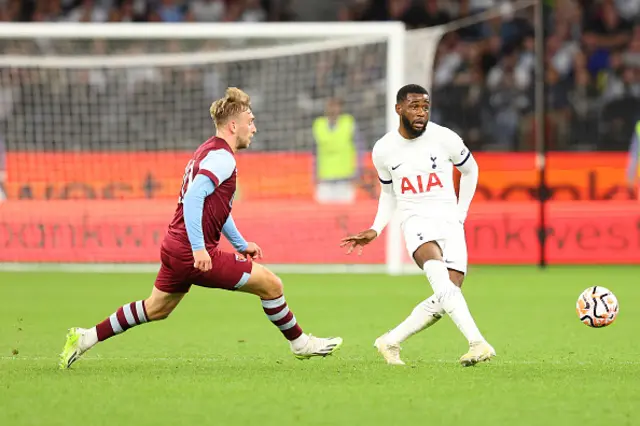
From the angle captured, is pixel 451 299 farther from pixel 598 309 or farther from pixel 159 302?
pixel 159 302

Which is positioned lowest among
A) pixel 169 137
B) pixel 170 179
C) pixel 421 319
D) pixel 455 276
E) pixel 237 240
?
pixel 421 319

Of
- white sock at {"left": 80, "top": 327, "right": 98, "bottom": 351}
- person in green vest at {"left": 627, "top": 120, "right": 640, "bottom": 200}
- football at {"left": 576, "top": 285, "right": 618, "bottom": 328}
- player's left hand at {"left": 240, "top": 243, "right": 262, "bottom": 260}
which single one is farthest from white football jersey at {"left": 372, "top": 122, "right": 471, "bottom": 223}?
person in green vest at {"left": 627, "top": 120, "right": 640, "bottom": 200}

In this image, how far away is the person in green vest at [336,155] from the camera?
17719mm

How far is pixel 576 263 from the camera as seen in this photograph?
1803 cm

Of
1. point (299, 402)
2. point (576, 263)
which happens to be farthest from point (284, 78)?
point (299, 402)

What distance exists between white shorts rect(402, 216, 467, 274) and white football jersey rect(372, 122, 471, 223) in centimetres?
5

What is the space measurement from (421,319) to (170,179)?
32.1ft

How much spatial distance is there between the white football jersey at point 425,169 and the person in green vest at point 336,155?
9064mm

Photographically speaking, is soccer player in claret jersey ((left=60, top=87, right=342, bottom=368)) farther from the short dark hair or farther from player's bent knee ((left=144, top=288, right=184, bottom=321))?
the short dark hair

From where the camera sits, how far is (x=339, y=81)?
1759 cm

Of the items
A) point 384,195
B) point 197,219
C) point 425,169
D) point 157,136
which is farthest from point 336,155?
point 197,219

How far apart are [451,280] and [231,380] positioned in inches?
66.6

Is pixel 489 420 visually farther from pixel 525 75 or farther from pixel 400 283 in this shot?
pixel 525 75

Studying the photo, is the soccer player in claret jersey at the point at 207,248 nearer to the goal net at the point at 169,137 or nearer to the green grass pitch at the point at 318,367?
the green grass pitch at the point at 318,367
